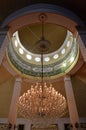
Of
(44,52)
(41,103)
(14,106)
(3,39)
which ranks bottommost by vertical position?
(41,103)

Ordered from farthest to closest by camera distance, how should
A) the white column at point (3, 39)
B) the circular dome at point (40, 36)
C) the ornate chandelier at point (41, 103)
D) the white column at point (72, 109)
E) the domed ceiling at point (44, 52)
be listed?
the circular dome at point (40, 36)
the domed ceiling at point (44, 52)
the white column at point (72, 109)
the ornate chandelier at point (41, 103)
the white column at point (3, 39)

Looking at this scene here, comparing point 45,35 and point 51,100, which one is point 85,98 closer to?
point 51,100

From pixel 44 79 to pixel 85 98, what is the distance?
2843 millimetres

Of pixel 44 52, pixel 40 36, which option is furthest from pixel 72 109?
pixel 40 36

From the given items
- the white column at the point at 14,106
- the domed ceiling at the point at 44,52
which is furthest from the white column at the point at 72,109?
the white column at the point at 14,106

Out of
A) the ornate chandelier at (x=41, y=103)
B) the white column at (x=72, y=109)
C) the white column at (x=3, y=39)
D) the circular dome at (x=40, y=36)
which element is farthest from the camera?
the circular dome at (x=40, y=36)

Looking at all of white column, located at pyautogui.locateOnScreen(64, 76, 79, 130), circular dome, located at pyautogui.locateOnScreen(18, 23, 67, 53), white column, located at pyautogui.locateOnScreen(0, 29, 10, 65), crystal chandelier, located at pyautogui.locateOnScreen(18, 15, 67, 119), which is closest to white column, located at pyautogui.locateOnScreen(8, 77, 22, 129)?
crystal chandelier, located at pyautogui.locateOnScreen(18, 15, 67, 119)

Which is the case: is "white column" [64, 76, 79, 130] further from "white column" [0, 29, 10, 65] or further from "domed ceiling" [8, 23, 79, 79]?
"white column" [0, 29, 10, 65]

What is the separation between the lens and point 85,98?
1126 cm

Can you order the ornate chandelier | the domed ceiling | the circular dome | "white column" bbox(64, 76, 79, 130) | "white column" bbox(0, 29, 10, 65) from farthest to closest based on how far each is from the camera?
1. the circular dome
2. the domed ceiling
3. "white column" bbox(64, 76, 79, 130)
4. the ornate chandelier
5. "white column" bbox(0, 29, 10, 65)

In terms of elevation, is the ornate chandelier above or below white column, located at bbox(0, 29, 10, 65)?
below

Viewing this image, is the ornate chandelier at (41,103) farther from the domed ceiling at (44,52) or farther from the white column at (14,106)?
the domed ceiling at (44,52)

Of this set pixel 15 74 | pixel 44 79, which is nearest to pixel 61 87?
pixel 44 79

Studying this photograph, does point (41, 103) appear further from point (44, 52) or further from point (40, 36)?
point (40, 36)
